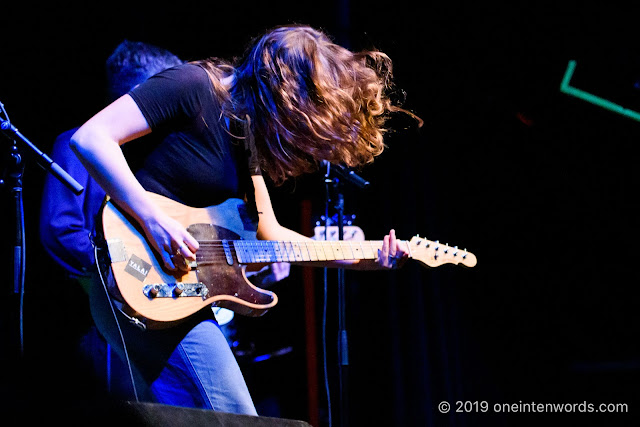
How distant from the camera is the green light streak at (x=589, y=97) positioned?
171 inches

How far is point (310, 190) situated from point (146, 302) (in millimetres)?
2641

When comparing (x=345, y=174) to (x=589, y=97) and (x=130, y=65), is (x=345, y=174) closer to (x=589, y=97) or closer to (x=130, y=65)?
(x=130, y=65)

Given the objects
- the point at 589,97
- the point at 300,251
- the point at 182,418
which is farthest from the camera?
the point at 589,97

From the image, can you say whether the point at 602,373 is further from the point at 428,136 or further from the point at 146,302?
the point at 146,302

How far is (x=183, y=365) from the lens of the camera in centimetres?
179

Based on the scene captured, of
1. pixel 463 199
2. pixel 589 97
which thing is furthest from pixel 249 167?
pixel 589 97

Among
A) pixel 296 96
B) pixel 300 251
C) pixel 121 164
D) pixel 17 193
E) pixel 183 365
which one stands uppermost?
pixel 296 96

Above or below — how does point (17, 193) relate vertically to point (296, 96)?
below

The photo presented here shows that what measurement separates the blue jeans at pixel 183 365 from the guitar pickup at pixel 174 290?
0.09 m

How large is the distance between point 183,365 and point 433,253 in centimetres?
155

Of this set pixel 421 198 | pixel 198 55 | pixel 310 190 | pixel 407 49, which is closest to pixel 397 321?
pixel 421 198

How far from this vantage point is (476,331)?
4.04m

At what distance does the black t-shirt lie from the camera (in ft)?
6.23

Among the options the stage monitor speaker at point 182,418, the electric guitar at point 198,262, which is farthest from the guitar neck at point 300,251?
the stage monitor speaker at point 182,418
